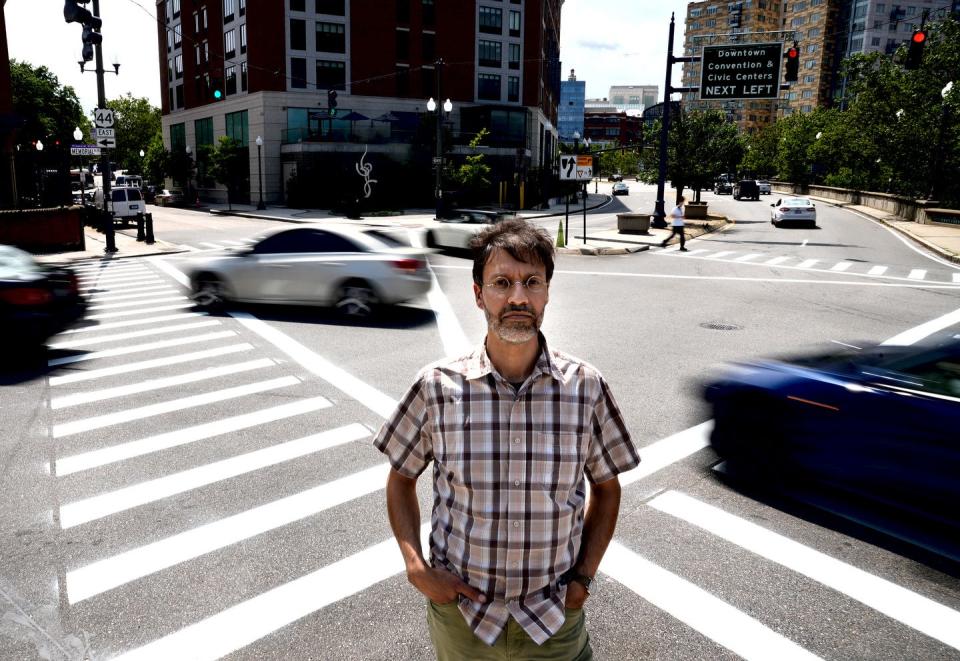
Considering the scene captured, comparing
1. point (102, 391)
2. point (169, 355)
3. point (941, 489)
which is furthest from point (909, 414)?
point (169, 355)

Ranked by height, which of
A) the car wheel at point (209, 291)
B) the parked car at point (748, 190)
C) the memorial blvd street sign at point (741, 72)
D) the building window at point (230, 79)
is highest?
the building window at point (230, 79)

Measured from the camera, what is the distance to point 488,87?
2518 inches

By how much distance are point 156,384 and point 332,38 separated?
181 feet

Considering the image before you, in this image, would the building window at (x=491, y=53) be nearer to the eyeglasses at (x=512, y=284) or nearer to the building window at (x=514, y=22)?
the building window at (x=514, y=22)

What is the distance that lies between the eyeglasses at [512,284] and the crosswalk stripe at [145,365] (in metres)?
8.40

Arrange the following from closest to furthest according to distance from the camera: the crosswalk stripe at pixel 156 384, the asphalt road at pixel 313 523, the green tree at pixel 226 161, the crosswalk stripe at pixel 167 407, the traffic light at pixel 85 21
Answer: the asphalt road at pixel 313 523, the crosswalk stripe at pixel 167 407, the crosswalk stripe at pixel 156 384, the traffic light at pixel 85 21, the green tree at pixel 226 161

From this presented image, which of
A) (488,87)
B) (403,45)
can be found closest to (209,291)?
(403,45)

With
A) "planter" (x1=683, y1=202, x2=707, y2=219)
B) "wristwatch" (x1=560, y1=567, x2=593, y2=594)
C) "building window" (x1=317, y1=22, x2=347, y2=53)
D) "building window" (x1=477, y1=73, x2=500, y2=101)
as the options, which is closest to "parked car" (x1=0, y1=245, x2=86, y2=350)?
"wristwatch" (x1=560, y1=567, x2=593, y2=594)

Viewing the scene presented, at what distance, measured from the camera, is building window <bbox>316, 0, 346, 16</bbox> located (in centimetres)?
5792

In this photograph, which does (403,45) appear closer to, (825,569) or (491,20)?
(491,20)

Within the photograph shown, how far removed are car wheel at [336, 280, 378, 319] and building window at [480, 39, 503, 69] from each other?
181 feet

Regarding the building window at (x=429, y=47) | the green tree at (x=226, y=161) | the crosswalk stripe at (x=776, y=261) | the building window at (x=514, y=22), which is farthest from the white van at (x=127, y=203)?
the building window at (x=514, y=22)

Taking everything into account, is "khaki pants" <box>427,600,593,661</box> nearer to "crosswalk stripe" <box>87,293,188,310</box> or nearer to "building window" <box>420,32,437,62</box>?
"crosswalk stripe" <box>87,293,188,310</box>

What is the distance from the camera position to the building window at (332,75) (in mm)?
58375
